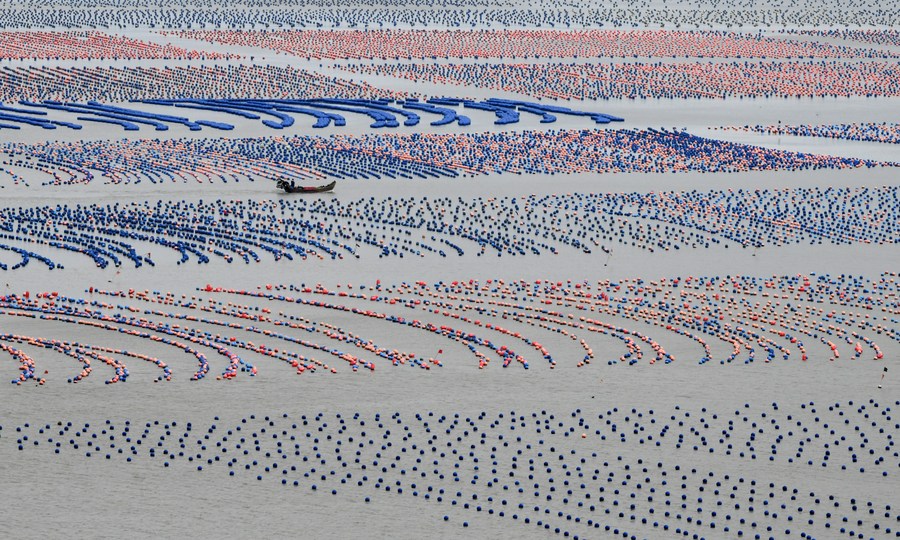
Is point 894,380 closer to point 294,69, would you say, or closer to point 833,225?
point 833,225

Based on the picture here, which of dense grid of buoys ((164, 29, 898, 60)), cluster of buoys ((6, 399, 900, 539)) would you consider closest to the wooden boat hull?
cluster of buoys ((6, 399, 900, 539))

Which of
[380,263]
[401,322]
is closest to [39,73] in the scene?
[380,263]

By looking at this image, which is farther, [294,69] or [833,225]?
[294,69]

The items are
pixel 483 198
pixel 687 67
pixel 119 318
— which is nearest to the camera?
pixel 119 318

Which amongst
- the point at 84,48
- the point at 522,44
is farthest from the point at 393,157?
the point at 522,44

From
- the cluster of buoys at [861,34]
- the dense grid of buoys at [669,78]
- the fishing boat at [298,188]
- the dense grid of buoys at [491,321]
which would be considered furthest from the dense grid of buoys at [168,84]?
the cluster of buoys at [861,34]

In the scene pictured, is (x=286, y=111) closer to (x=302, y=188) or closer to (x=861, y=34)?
(x=302, y=188)

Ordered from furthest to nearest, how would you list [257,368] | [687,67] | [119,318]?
[687,67] → [119,318] → [257,368]
